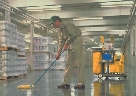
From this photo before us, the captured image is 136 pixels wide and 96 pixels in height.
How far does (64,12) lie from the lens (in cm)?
1681

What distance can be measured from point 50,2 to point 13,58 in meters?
5.08

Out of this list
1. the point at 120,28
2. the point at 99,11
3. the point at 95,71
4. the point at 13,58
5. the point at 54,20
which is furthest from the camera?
the point at 120,28

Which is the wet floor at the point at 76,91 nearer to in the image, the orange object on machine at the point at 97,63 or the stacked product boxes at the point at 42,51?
the orange object on machine at the point at 97,63

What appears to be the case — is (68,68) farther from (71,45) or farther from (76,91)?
(76,91)

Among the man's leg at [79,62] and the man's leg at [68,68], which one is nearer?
the man's leg at [79,62]

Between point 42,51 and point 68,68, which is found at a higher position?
point 42,51

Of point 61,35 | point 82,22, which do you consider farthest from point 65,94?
point 82,22

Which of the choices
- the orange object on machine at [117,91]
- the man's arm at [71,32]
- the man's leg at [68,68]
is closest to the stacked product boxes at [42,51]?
the man's leg at [68,68]

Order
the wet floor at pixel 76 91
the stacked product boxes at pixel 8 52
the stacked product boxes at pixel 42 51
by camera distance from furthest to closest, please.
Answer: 1. the stacked product boxes at pixel 42 51
2. the stacked product boxes at pixel 8 52
3. the wet floor at pixel 76 91

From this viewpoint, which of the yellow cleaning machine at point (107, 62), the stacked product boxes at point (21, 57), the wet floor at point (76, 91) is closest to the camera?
the wet floor at point (76, 91)

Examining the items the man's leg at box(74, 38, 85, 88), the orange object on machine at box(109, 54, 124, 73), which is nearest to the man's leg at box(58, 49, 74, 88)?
the man's leg at box(74, 38, 85, 88)

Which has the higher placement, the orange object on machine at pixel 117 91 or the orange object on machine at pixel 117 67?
the orange object on machine at pixel 117 67

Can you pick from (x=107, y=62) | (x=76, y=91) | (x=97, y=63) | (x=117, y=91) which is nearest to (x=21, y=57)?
(x=97, y=63)

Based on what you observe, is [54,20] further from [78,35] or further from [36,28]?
[36,28]
